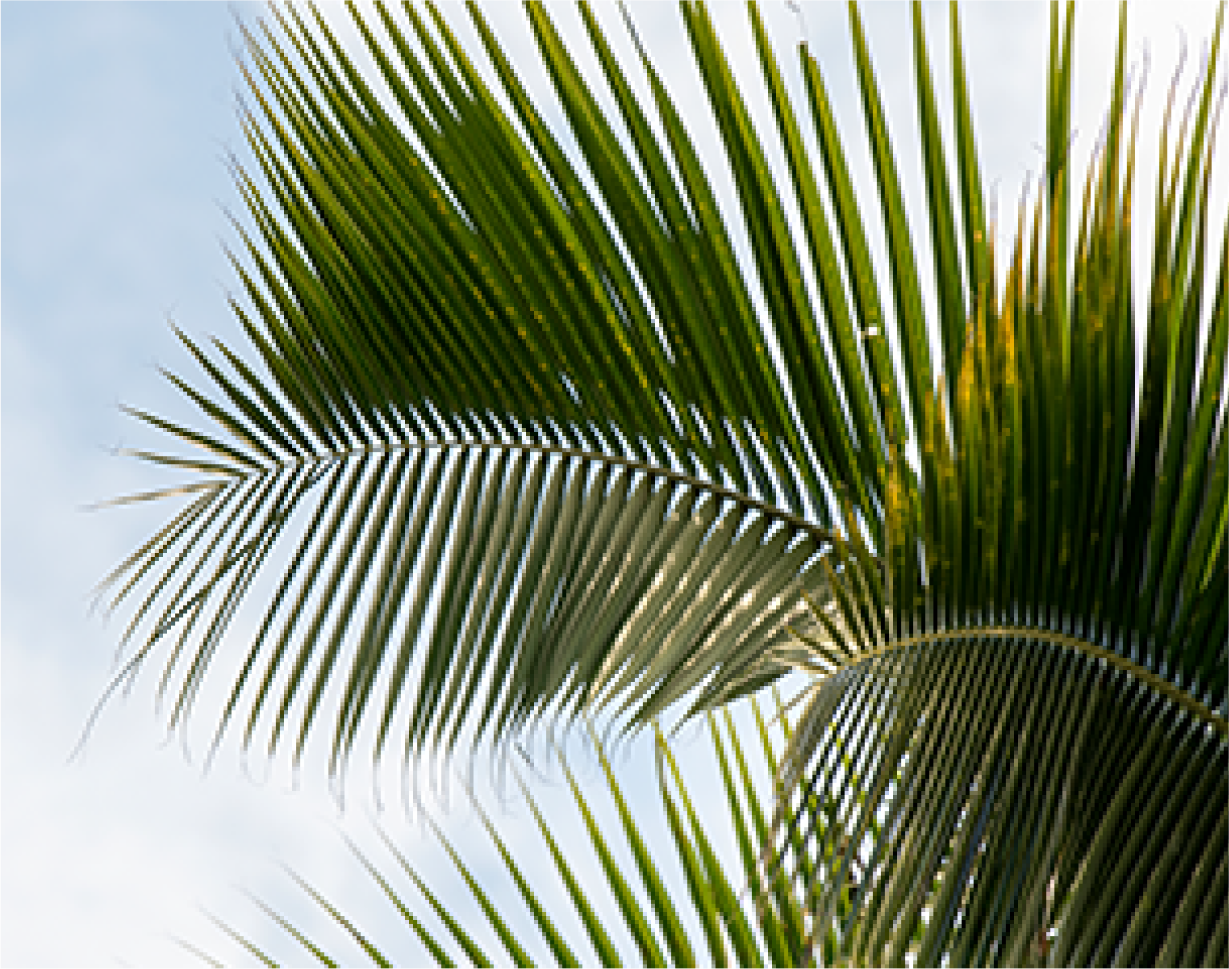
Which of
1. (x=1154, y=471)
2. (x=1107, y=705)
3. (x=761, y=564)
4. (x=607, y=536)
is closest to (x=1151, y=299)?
(x=1154, y=471)

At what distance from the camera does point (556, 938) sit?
5.93 ft

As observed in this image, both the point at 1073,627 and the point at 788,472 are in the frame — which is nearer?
the point at 1073,627

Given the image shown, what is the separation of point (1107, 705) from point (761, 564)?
59 centimetres

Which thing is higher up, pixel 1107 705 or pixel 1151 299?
pixel 1151 299

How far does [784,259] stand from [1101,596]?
2.06 ft

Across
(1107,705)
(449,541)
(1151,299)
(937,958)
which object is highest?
(449,541)

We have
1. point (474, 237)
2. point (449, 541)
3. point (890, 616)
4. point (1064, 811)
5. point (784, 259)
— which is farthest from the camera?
point (449, 541)

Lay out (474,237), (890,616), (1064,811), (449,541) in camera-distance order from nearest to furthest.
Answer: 1. (1064,811)
2. (890,616)
3. (474,237)
4. (449,541)

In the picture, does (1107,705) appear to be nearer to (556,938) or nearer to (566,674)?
(566,674)

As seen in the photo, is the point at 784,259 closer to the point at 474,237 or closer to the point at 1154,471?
the point at 474,237

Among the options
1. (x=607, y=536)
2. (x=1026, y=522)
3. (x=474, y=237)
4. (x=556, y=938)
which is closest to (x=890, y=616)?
(x=1026, y=522)

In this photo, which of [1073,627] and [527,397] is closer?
[1073,627]

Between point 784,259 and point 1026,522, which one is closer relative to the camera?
point 1026,522

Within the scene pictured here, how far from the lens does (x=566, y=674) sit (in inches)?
59.6
